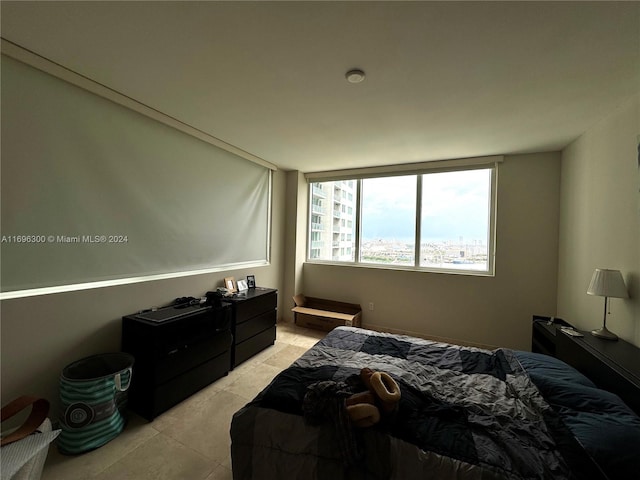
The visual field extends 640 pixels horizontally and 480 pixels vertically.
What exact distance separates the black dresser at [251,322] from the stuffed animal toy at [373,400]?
177cm

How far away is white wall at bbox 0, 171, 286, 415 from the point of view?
167 cm

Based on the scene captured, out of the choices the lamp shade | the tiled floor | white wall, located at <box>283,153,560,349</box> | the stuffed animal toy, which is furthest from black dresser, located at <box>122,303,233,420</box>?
the lamp shade

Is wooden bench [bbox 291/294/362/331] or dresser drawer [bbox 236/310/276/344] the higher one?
dresser drawer [bbox 236/310/276/344]

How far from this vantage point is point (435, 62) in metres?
1.65

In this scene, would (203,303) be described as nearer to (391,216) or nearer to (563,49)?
(391,216)

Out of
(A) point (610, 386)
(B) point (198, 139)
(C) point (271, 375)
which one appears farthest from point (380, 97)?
(C) point (271, 375)

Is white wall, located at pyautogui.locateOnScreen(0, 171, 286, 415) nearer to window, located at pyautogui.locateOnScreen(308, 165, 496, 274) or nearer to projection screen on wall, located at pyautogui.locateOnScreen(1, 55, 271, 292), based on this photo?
projection screen on wall, located at pyautogui.locateOnScreen(1, 55, 271, 292)

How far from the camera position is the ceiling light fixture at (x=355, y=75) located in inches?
68.7

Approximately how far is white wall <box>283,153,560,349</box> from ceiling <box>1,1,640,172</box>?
A: 733mm

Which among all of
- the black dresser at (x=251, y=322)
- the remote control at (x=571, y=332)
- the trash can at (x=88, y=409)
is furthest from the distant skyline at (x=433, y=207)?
the trash can at (x=88, y=409)

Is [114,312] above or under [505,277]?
under

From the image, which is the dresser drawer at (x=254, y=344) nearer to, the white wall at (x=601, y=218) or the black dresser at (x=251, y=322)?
the black dresser at (x=251, y=322)

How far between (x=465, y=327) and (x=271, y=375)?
262 centimetres

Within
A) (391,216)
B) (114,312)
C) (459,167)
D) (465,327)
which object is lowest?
(465,327)
